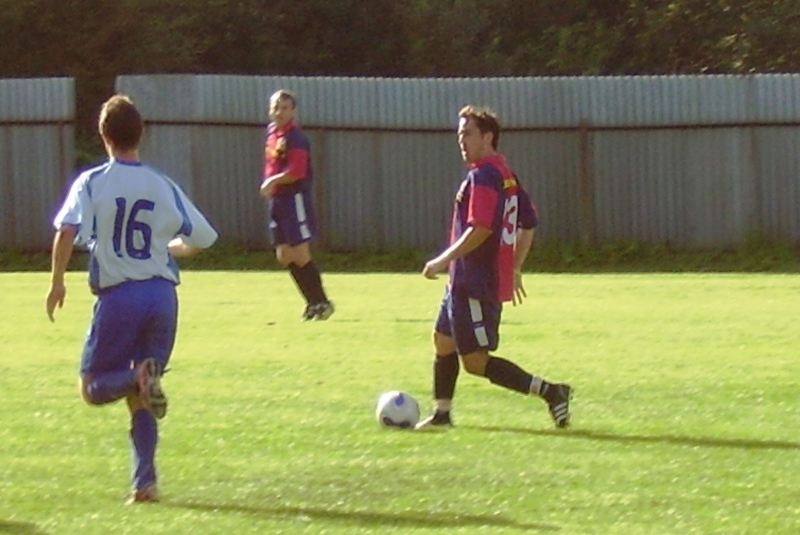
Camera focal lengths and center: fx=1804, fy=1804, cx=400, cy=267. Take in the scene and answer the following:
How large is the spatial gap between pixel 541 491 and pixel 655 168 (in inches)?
638

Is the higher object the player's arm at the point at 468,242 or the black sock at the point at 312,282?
the player's arm at the point at 468,242

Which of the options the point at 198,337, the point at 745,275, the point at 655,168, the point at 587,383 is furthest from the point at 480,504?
the point at 655,168

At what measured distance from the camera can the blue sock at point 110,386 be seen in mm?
6941

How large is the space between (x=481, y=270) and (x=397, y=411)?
2.65 ft

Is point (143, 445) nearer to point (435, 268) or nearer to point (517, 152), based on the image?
point (435, 268)

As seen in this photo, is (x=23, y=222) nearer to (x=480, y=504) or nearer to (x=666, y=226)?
(x=666, y=226)

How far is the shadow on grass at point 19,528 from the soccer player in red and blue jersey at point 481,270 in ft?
8.26

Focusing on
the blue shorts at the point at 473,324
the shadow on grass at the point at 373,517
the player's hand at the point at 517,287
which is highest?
the player's hand at the point at 517,287

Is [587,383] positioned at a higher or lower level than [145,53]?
lower

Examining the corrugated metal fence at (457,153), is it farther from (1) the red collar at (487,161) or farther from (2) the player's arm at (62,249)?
(2) the player's arm at (62,249)

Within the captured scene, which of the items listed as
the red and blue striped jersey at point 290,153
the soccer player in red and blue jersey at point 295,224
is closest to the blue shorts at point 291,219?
the soccer player in red and blue jersey at point 295,224

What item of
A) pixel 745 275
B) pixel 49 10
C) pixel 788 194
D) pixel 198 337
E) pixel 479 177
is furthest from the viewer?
pixel 49 10

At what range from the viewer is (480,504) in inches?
274

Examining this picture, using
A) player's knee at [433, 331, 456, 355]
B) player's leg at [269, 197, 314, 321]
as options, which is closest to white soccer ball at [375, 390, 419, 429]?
player's knee at [433, 331, 456, 355]
